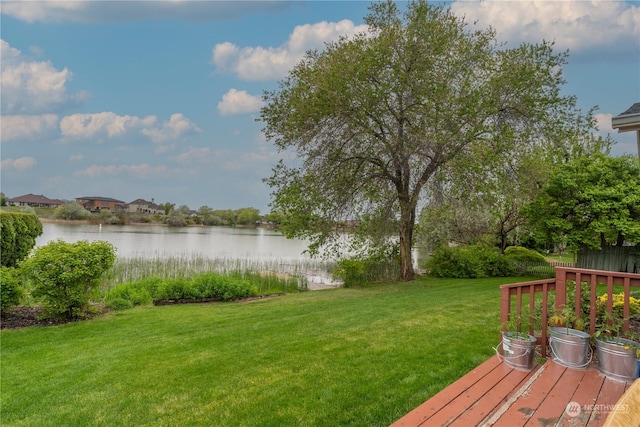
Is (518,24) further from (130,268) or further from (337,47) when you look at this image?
(130,268)

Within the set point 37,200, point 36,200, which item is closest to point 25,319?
point 37,200

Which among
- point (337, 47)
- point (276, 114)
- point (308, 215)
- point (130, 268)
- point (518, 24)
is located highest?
point (518, 24)

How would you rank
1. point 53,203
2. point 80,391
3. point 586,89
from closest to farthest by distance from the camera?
point 80,391 < point 586,89 < point 53,203

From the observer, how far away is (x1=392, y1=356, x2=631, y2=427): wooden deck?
2.18m

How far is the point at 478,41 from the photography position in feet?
38.1

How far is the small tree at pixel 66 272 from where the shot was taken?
20.0 feet

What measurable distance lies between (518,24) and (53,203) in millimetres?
63877

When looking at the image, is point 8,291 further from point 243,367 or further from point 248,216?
point 248,216

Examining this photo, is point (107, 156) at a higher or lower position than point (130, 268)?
higher

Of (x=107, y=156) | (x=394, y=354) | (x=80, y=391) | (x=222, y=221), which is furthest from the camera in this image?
(x=222, y=221)

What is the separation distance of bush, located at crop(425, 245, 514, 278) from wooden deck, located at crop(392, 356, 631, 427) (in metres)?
11.0

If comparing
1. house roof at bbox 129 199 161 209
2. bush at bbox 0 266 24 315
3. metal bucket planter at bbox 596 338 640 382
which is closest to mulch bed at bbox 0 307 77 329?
bush at bbox 0 266 24 315

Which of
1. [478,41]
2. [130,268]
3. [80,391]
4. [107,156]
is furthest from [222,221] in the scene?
[80,391]

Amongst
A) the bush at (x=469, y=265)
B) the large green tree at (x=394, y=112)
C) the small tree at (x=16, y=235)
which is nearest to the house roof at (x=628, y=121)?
the large green tree at (x=394, y=112)
